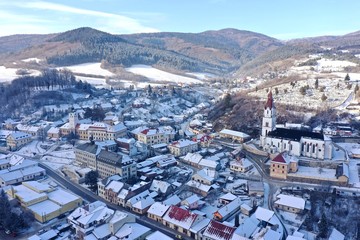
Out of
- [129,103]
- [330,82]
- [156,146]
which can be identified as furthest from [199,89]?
[156,146]

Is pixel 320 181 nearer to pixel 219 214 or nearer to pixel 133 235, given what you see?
pixel 219 214

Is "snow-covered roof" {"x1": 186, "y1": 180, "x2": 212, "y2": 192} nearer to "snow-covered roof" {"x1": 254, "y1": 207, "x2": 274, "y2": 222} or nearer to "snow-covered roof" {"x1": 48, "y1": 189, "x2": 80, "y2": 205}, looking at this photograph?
"snow-covered roof" {"x1": 254, "y1": 207, "x2": 274, "y2": 222}

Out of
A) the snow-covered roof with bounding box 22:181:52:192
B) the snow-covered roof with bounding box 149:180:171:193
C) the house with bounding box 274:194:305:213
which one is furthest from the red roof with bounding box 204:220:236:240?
the snow-covered roof with bounding box 22:181:52:192

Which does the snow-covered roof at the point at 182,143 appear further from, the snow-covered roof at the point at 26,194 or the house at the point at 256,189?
the snow-covered roof at the point at 26,194

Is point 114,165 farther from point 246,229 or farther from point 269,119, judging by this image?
point 269,119

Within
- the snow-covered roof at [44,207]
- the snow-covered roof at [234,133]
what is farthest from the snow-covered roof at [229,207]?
the snow-covered roof at [234,133]
